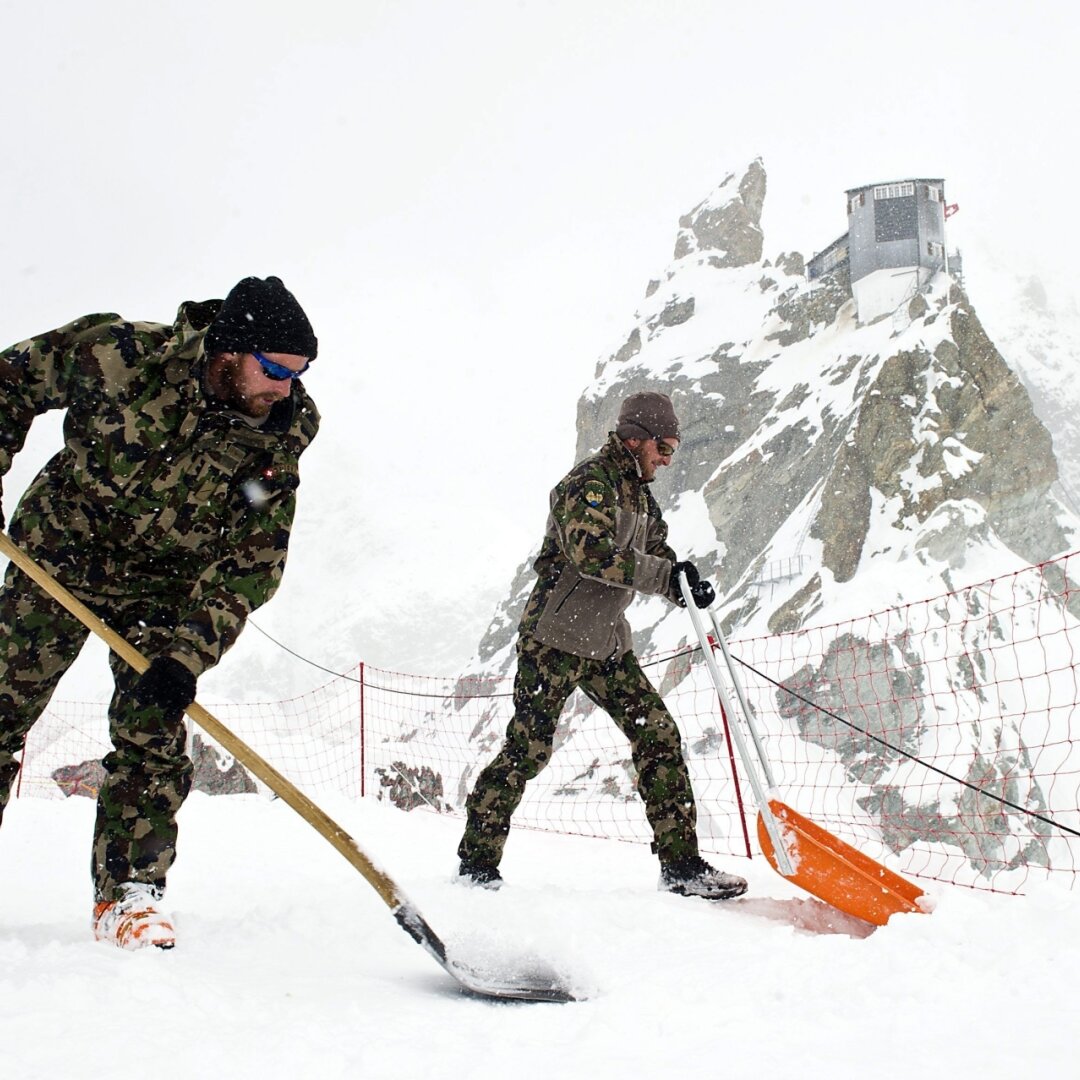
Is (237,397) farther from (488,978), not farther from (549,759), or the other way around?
(549,759)

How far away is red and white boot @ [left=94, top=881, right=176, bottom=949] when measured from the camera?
187 centimetres

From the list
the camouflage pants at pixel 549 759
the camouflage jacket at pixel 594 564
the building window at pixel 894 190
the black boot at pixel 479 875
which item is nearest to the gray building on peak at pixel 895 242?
the building window at pixel 894 190

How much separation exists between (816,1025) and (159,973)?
3.95ft

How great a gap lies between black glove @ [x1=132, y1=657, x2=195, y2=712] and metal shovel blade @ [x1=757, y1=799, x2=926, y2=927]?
1.83 meters

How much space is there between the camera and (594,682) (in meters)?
3.17

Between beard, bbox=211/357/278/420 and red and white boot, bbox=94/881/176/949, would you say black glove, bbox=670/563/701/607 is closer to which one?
beard, bbox=211/357/278/420

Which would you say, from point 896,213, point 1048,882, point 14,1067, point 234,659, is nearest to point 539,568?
point 1048,882

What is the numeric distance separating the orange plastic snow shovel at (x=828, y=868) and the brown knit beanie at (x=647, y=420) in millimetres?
805

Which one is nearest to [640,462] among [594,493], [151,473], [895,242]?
[594,493]

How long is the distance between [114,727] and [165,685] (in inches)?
13.9

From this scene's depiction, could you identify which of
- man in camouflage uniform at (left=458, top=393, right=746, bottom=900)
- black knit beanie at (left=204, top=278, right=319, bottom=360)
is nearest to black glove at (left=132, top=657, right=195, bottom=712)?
black knit beanie at (left=204, top=278, right=319, bottom=360)

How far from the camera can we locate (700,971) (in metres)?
1.93

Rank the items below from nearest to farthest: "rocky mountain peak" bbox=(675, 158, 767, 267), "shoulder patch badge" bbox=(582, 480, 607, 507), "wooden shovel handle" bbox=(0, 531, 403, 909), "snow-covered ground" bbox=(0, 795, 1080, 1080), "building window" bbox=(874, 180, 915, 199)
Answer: "snow-covered ground" bbox=(0, 795, 1080, 1080) → "wooden shovel handle" bbox=(0, 531, 403, 909) → "shoulder patch badge" bbox=(582, 480, 607, 507) → "building window" bbox=(874, 180, 915, 199) → "rocky mountain peak" bbox=(675, 158, 767, 267)

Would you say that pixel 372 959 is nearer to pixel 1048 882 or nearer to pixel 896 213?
pixel 1048 882
